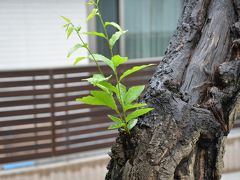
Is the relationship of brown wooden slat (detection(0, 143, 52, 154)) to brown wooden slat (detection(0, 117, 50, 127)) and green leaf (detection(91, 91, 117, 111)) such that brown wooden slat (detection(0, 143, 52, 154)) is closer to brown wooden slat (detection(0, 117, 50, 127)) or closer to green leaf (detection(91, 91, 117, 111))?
brown wooden slat (detection(0, 117, 50, 127))

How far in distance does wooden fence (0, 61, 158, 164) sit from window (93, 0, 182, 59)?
4.53 ft

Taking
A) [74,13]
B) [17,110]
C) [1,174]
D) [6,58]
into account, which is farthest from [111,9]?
[1,174]

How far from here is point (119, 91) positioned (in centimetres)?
124

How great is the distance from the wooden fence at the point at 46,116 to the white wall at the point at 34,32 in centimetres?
111

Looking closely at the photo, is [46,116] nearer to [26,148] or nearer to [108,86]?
[26,148]

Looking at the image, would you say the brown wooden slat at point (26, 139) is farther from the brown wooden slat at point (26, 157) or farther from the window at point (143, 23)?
the window at point (143, 23)

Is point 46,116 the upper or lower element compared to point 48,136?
upper

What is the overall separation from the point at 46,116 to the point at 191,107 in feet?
12.4

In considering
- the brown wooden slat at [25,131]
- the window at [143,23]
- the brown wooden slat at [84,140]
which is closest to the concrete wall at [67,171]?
the brown wooden slat at [84,140]

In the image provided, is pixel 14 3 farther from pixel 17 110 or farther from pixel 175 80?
pixel 175 80

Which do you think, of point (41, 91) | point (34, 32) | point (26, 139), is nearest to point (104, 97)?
point (41, 91)

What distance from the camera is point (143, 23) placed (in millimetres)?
6477

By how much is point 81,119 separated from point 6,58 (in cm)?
185

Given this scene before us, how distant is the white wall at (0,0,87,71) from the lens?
5793 millimetres
